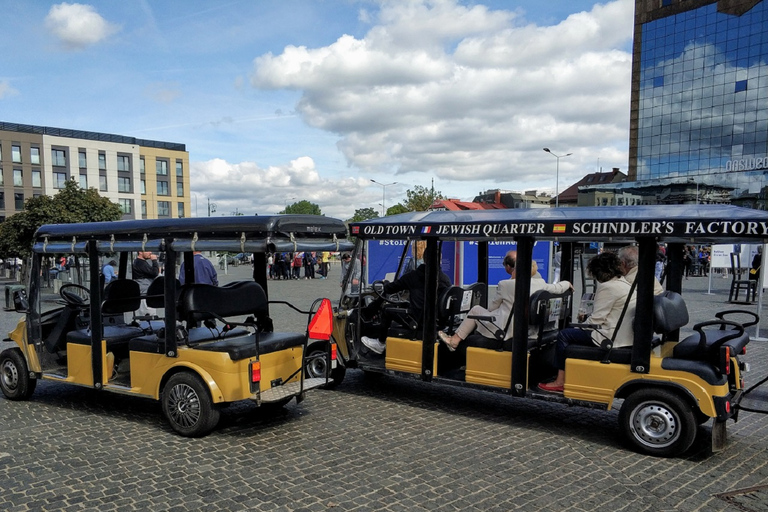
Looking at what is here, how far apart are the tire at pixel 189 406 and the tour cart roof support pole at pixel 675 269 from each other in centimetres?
490

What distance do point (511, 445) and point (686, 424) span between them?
151cm

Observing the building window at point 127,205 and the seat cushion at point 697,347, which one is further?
the building window at point 127,205

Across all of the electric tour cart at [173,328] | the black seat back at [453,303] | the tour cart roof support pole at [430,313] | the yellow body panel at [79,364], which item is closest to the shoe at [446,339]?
the tour cart roof support pole at [430,313]

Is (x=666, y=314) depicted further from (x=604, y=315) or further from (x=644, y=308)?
(x=604, y=315)

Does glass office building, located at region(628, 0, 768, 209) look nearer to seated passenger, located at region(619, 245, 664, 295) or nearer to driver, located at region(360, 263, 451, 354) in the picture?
seated passenger, located at region(619, 245, 664, 295)

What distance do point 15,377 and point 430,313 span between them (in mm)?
4967

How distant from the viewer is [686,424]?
16.8 ft

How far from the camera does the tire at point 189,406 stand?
559cm

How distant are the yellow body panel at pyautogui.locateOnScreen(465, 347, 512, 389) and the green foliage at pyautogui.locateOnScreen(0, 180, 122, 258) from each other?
29012 mm

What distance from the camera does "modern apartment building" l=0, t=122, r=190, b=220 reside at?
6900cm

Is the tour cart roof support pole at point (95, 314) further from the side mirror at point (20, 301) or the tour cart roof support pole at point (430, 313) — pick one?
the tour cart roof support pole at point (430, 313)

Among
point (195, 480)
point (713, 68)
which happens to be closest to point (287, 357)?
point (195, 480)

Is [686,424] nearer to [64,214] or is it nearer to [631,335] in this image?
[631,335]

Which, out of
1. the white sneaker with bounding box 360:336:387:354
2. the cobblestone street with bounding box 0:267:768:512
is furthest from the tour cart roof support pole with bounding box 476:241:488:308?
the cobblestone street with bounding box 0:267:768:512
